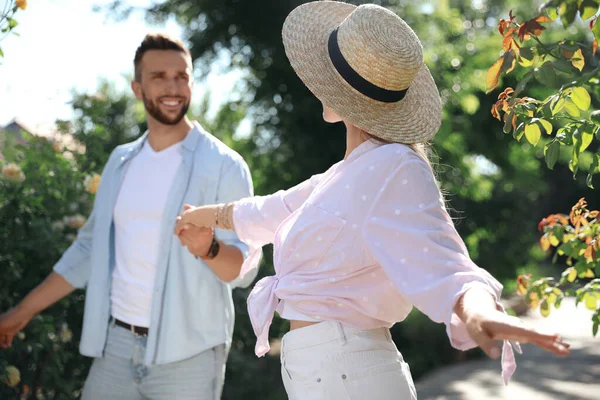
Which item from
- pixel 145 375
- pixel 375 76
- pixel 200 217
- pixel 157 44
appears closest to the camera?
pixel 375 76

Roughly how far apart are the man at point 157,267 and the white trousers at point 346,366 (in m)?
0.93

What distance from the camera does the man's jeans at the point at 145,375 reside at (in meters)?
3.27

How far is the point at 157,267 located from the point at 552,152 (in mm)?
1718

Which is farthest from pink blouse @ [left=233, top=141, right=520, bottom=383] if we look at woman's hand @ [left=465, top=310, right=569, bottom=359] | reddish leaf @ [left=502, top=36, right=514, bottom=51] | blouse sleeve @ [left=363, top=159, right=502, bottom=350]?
reddish leaf @ [left=502, top=36, right=514, bottom=51]

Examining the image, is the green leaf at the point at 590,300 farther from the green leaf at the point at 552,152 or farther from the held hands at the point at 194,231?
the held hands at the point at 194,231

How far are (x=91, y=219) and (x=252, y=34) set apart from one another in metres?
5.56

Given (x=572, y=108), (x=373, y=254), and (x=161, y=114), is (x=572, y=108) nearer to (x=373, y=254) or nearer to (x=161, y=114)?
(x=373, y=254)

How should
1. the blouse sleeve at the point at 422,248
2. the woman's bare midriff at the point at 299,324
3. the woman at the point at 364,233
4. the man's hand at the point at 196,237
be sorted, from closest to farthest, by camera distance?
1. the blouse sleeve at the point at 422,248
2. the woman at the point at 364,233
3. the woman's bare midriff at the point at 299,324
4. the man's hand at the point at 196,237

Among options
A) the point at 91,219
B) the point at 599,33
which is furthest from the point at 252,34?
the point at 599,33

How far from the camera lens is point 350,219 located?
2125 mm

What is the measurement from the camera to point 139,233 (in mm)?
3465

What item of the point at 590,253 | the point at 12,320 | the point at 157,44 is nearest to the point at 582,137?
the point at 590,253

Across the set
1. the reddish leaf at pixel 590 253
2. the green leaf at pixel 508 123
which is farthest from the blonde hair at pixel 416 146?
the reddish leaf at pixel 590 253

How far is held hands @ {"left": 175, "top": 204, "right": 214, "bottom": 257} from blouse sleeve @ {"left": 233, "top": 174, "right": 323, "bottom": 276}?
0.19 meters
